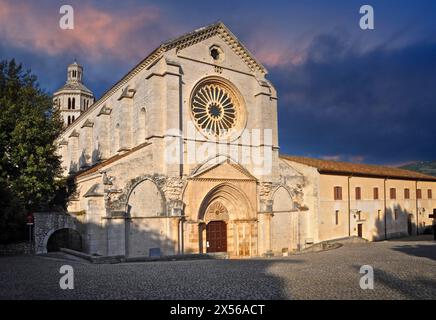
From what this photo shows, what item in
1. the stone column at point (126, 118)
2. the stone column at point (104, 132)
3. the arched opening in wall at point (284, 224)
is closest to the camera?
the stone column at point (126, 118)

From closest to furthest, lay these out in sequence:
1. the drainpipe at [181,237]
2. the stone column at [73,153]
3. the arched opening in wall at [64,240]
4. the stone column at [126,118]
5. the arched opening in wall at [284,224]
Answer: the drainpipe at [181,237], the arched opening in wall at [64,240], the stone column at [126,118], the arched opening in wall at [284,224], the stone column at [73,153]

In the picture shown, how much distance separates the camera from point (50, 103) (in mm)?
28781

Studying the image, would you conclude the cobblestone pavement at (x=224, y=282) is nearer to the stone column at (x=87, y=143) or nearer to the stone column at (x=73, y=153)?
the stone column at (x=87, y=143)

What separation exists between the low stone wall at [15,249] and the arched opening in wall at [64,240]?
112 inches

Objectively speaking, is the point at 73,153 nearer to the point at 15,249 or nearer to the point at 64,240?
the point at 64,240

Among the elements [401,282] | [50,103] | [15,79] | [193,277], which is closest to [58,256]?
[193,277]

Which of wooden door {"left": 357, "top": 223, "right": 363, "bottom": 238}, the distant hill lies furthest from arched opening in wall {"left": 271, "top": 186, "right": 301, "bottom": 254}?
the distant hill

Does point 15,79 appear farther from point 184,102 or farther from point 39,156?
point 184,102

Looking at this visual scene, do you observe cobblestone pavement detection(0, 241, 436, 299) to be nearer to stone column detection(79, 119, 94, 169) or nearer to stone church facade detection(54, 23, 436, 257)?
stone church facade detection(54, 23, 436, 257)

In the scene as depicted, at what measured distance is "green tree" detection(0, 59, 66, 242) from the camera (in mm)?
21916

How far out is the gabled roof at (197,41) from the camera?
25159 mm

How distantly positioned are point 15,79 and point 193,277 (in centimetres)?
2363

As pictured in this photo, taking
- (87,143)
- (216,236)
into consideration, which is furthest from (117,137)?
(216,236)

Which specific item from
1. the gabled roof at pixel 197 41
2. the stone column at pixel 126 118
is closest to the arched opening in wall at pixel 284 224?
the gabled roof at pixel 197 41
